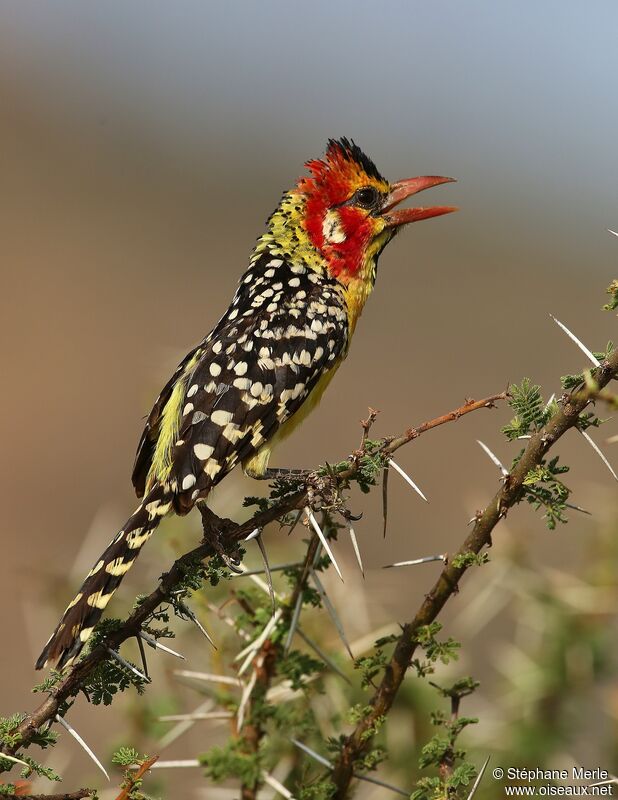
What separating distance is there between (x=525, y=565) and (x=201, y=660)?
47.1 inches

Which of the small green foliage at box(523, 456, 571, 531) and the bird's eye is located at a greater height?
the bird's eye

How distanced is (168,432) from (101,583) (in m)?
0.90

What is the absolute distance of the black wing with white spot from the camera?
3520mm

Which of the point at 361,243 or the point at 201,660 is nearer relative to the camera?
the point at 201,660

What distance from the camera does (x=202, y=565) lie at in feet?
8.97

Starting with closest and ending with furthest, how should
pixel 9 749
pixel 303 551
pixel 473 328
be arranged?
A: pixel 9 749 < pixel 303 551 < pixel 473 328

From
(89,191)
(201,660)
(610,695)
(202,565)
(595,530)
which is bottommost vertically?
(610,695)

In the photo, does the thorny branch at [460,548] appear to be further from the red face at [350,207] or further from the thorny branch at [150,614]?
the red face at [350,207]

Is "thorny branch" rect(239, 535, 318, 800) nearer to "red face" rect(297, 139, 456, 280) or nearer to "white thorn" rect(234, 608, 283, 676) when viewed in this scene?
"white thorn" rect(234, 608, 283, 676)

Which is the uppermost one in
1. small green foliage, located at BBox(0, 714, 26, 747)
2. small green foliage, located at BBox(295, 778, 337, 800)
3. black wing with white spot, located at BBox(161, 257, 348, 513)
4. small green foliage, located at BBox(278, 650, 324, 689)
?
black wing with white spot, located at BBox(161, 257, 348, 513)

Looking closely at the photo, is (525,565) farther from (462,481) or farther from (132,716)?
(462,481)

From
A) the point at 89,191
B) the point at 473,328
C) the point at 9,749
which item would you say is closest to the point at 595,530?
the point at 9,749

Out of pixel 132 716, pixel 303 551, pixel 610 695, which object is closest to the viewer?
pixel 610 695

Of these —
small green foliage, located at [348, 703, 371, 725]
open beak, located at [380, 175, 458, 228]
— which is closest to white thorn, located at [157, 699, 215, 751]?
small green foliage, located at [348, 703, 371, 725]
